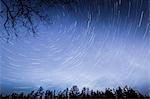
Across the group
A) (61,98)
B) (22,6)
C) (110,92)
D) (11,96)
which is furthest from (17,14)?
(110,92)

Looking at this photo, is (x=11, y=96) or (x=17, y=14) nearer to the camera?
(x=17, y=14)

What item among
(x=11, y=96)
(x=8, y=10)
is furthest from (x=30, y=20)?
(x=11, y=96)

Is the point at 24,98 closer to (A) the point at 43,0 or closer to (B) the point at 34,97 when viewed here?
(B) the point at 34,97

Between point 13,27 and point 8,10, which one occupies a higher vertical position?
point 8,10

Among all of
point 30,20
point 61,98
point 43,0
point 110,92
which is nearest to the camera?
point 43,0

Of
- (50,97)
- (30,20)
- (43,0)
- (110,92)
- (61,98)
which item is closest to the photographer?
(43,0)

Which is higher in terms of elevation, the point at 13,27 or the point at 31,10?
the point at 31,10

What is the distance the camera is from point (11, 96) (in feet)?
75.8

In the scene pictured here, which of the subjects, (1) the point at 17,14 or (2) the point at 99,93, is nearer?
(1) the point at 17,14

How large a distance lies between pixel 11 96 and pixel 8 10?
21.5 meters

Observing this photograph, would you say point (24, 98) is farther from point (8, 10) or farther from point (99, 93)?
point (8, 10)

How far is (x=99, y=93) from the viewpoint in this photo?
29.3 m

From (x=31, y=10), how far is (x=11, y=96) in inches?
852

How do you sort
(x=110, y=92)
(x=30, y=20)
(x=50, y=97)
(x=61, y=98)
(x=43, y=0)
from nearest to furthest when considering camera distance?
(x=43, y=0) < (x=30, y=20) < (x=61, y=98) < (x=50, y=97) < (x=110, y=92)
